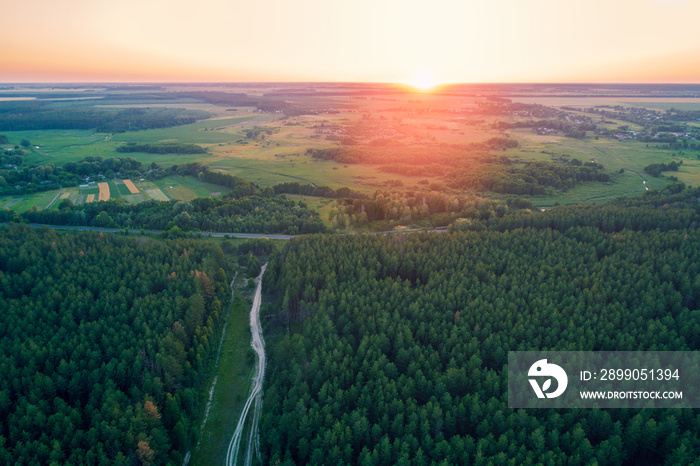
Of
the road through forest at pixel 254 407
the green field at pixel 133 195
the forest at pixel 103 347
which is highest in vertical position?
Answer: the green field at pixel 133 195

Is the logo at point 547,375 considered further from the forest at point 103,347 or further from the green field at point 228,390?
the forest at point 103,347

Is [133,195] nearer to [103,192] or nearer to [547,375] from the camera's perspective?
[103,192]

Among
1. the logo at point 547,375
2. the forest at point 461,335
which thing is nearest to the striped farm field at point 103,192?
the forest at point 461,335

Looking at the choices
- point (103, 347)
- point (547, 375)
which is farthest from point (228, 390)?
point (547, 375)

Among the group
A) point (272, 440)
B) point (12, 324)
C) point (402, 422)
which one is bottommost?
point (272, 440)

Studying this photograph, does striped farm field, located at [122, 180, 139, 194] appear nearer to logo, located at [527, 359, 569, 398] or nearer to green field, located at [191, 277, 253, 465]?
green field, located at [191, 277, 253, 465]

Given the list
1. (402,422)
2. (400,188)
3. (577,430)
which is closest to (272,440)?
(402,422)

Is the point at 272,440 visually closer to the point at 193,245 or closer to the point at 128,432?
the point at 128,432

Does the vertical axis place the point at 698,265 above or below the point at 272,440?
above
